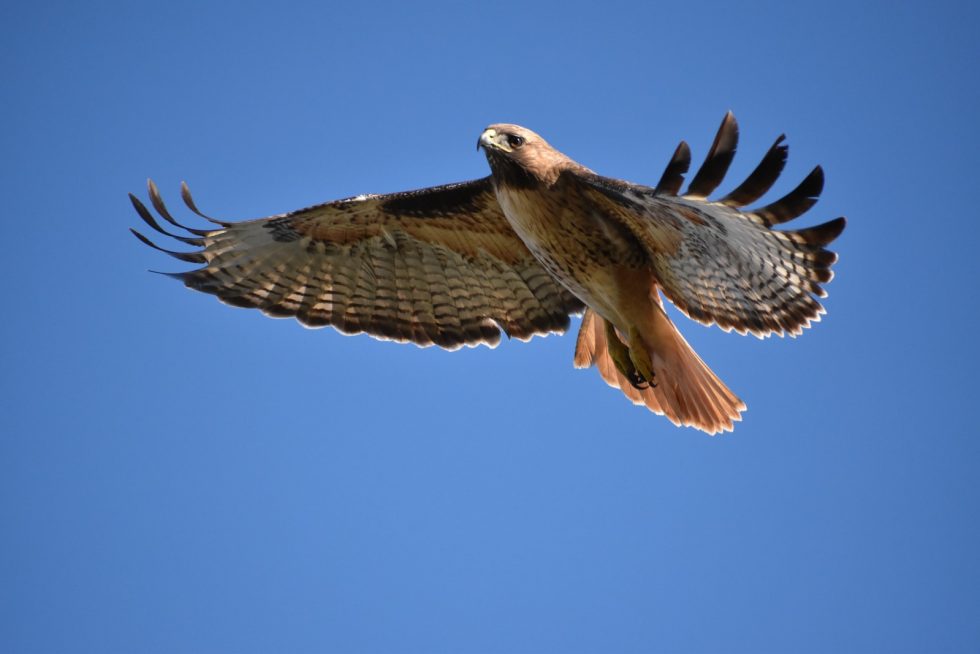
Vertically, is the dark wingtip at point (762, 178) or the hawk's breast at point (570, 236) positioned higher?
the hawk's breast at point (570, 236)

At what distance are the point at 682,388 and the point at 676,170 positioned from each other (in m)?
2.29

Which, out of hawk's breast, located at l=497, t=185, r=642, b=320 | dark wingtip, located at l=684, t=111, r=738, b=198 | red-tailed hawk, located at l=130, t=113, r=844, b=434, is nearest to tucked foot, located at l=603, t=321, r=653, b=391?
red-tailed hawk, located at l=130, t=113, r=844, b=434

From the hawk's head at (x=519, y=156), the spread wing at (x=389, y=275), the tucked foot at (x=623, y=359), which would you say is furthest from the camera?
the spread wing at (x=389, y=275)

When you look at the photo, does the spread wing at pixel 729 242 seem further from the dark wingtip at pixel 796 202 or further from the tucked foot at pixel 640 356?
the tucked foot at pixel 640 356

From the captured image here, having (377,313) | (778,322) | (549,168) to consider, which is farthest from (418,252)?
(778,322)

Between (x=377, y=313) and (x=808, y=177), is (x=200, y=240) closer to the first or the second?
(x=377, y=313)

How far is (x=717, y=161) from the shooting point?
5.88 m

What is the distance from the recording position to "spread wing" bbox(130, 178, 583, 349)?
838 cm

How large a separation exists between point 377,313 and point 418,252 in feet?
1.71

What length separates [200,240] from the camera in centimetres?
823

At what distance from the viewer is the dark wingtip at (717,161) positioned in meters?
5.71

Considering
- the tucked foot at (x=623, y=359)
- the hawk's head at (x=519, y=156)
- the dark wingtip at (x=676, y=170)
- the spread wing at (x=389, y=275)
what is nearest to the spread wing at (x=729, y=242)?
the dark wingtip at (x=676, y=170)

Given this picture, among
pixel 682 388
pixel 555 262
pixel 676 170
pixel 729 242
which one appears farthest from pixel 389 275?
pixel 676 170

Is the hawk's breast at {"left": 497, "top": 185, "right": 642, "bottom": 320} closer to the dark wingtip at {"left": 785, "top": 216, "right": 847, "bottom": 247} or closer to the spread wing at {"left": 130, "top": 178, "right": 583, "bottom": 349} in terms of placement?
the spread wing at {"left": 130, "top": 178, "right": 583, "bottom": 349}
